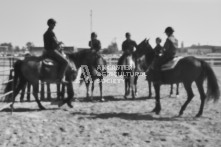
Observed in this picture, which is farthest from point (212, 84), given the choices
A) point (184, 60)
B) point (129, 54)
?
point (129, 54)

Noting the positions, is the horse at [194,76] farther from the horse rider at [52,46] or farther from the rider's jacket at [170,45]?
the horse rider at [52,46]

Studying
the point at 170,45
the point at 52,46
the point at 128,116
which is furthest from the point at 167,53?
the point at 52,46

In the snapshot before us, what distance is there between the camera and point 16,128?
6.34 meters

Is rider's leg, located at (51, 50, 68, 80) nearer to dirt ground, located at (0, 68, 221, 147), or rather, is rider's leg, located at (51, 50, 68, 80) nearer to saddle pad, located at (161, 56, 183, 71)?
dirt ground, located at (0, 68, 221, 147)

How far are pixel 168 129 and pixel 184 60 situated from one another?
8.97 feet

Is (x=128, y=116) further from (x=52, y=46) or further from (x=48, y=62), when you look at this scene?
(x=52, y=46)

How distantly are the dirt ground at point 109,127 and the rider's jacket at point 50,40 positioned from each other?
2.09 m

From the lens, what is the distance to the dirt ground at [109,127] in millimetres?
5559

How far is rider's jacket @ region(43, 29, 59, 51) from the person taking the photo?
29.8 ft

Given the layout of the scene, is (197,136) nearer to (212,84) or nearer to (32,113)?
(212,84)

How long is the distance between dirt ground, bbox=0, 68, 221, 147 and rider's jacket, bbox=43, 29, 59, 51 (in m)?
2.09

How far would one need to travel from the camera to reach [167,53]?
8773 mm

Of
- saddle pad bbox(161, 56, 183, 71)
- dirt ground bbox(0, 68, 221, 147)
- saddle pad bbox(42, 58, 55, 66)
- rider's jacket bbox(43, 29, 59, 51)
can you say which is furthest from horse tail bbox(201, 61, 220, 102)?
saddle pad bbox(42, 58, 55, 66)

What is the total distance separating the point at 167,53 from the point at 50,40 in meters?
3.82
